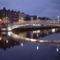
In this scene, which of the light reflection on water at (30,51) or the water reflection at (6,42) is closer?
the light reflection on water at (30,51)

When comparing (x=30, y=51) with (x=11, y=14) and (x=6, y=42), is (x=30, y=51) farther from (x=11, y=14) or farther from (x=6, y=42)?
(x=11, y=14)

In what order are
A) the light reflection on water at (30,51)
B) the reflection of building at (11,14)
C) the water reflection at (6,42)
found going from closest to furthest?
the light reflection on water at (30,51) → the water reflection at (6,42) → the reflection of building at (11,14)

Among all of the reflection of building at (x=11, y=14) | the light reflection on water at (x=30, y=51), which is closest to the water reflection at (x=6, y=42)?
the light reflection on water at (x=30, y=51)

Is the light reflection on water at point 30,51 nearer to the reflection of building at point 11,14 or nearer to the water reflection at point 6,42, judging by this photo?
the water reflection at point 6,42

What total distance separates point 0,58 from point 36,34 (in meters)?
12.9

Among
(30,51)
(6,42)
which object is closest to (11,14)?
(6,42)

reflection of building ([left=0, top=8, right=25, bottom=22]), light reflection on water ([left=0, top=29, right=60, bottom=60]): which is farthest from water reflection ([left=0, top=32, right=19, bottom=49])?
reflection of building ([left=0, top=8, right=25, bottom=22])

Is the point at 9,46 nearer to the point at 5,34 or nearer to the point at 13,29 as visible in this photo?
the point at 5,34

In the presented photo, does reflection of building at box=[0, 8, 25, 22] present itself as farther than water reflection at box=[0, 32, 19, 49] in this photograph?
Yes

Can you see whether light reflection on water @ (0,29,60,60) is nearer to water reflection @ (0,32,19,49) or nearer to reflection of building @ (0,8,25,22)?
water reflection @ (0,32,19,49)

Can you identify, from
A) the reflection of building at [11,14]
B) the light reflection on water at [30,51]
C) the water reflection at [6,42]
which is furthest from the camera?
the reflection of building at [11,14]

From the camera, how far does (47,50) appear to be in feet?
65.7

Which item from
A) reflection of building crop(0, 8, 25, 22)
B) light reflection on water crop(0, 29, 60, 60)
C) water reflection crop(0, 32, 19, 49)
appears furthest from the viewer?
reflection of building crop(0, 8, 25, 22)

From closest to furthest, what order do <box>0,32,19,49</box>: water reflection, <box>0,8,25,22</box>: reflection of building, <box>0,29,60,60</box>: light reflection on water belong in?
<box>0,29,60,60</box>: light reflection on water, <box>0,32,19,49</box>: water reflection, <box>0,8,25,22</box>: reflection of building
